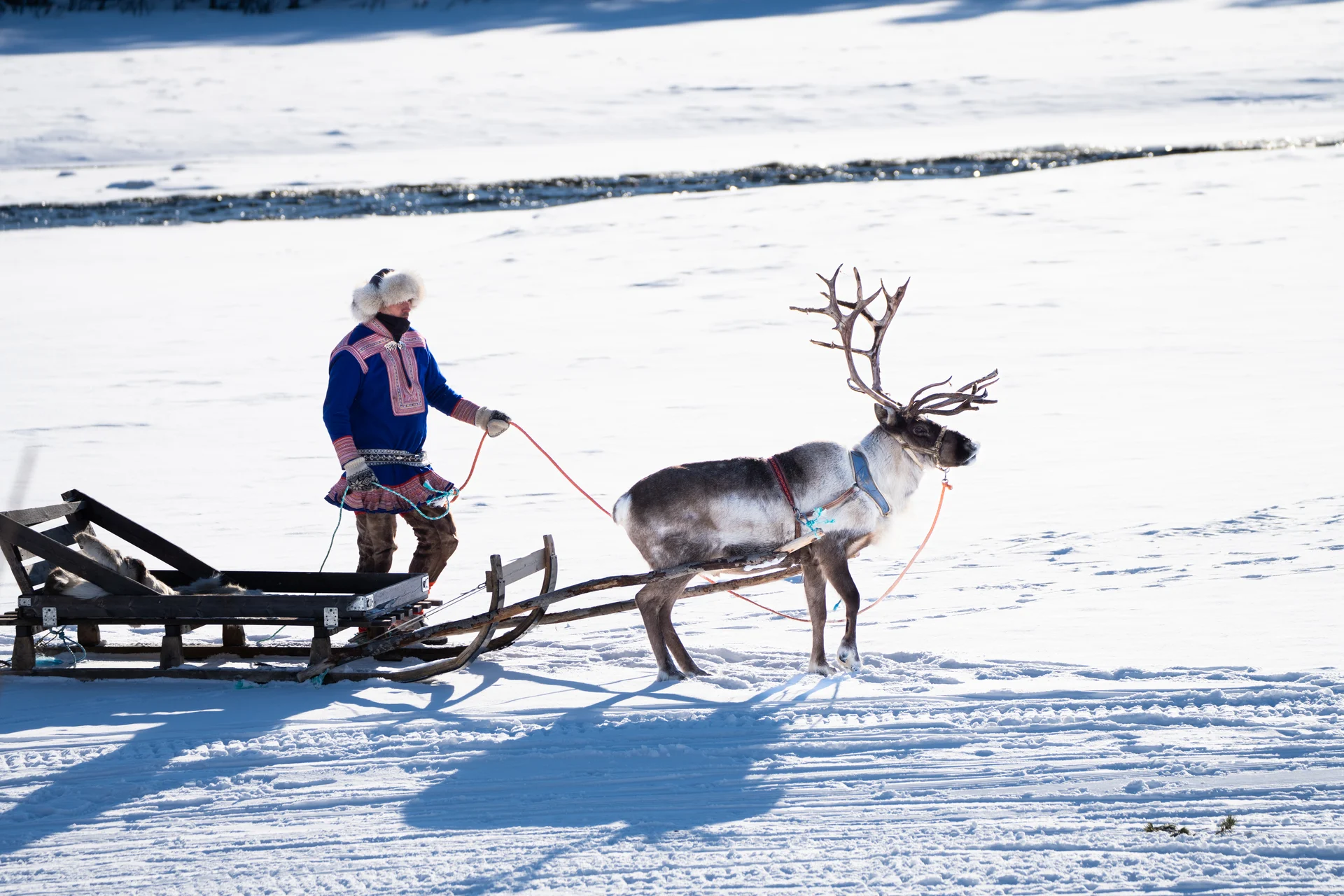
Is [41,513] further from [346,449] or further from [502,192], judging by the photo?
[502,192]

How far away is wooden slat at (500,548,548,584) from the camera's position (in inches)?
224

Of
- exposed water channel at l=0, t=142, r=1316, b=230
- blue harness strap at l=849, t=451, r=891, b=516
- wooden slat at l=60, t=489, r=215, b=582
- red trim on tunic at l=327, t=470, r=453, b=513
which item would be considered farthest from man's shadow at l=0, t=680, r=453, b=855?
exposed water channel at l=0, t=142, r=1316, b=230

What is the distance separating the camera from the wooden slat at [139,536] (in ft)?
19.6

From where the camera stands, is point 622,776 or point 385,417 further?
point 385,417

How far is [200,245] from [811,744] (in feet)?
53.8

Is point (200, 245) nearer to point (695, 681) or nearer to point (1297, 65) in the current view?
point (695, 681)

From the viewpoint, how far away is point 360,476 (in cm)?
575

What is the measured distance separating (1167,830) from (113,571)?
3.92 meters

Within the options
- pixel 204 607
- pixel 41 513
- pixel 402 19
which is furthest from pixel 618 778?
pixel 402 19

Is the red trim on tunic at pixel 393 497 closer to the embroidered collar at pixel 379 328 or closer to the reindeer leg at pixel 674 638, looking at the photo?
the embroidered collar at pixel 379 328

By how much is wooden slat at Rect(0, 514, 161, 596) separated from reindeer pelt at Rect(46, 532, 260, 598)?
0.06 metres

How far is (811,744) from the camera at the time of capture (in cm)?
476

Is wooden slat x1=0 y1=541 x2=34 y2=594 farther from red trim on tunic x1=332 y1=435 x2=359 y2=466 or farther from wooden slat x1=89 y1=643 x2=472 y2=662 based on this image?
red trim on tunic x1=332 y1=435 x2=359 y2=466

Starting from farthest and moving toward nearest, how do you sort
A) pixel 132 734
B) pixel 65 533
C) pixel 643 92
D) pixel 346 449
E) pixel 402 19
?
pixel 402 19, pixel 643 92, pixel 65 533, pixel 346 449, pixel 132 734
